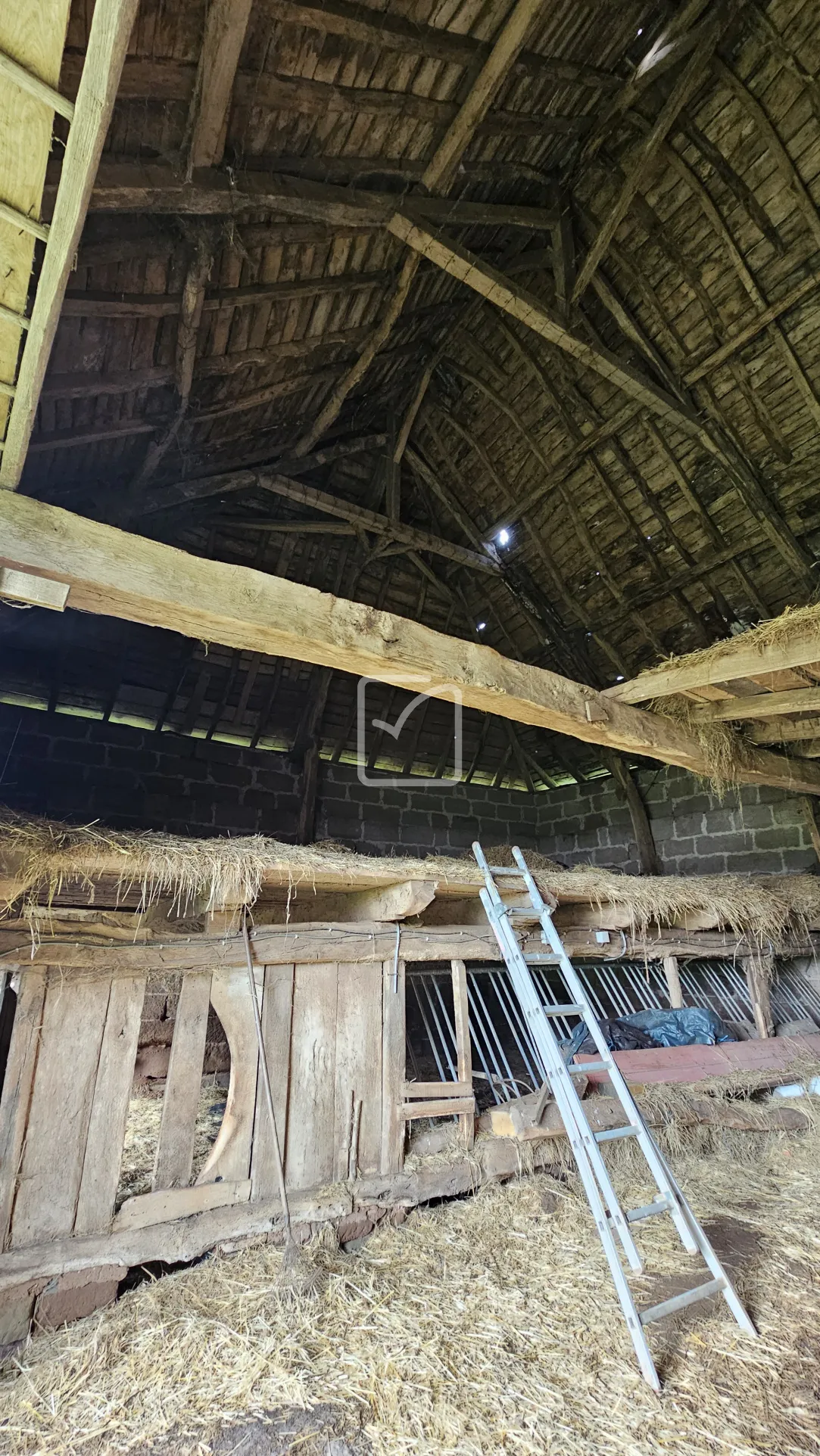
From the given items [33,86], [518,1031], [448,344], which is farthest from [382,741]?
[33,86]

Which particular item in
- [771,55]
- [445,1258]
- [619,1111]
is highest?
[771,55]

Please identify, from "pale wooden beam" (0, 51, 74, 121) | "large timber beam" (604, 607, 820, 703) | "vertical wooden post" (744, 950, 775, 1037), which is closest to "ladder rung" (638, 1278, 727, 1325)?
"large timber beam" (604, 607, 820, 703)

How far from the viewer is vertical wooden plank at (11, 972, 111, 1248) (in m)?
2.73

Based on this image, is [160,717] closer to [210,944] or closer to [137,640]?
[137,640]

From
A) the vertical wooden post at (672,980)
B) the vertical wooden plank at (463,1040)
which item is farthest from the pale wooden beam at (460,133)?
the vertical wooden post at (672,980)

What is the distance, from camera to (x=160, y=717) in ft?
23.5

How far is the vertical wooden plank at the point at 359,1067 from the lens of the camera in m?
3.50

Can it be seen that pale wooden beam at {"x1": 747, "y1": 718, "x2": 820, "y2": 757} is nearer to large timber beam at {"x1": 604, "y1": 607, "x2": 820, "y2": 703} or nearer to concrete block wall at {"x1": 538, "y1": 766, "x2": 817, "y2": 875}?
large timber beam at {"x1": 604, "y1": 607, "x2": 820, "y2": 703}

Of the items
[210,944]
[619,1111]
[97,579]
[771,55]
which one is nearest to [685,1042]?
[619,1111]

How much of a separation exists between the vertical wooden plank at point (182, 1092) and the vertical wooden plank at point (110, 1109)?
0.61 feet

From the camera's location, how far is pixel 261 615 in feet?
8.08

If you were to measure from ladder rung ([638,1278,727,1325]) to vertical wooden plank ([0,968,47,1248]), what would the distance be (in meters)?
2.43

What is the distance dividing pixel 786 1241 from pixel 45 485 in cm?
598

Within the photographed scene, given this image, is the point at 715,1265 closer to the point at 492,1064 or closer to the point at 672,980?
the point at 672,980
